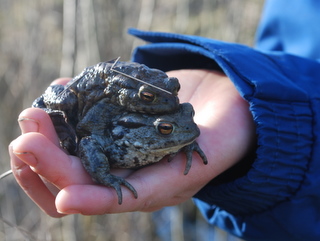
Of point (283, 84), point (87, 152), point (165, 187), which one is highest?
point (283, 84)

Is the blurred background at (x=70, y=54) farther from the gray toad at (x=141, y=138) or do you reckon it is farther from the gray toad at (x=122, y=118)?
the gray toad at (x=141, y=138)

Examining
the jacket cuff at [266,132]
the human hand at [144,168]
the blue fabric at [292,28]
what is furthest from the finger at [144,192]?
the blue fabric at [292,28]

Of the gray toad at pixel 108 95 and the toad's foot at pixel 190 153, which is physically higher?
the gray toad at pixel 108 95

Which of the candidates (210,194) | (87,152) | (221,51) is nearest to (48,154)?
(87,152)

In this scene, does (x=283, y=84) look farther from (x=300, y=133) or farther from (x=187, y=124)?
(x=187, y=124)

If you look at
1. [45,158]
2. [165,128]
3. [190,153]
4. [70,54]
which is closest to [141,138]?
[165,128]

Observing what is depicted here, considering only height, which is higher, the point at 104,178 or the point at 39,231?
the point at 104,178

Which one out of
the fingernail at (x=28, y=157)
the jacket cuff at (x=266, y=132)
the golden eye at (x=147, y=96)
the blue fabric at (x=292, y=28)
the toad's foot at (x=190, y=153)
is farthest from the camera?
the blue fabric at (x=292, y=28)

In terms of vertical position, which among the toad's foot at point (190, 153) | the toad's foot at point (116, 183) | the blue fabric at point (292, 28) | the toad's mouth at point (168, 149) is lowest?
the toad's foot at point (116, 183)
